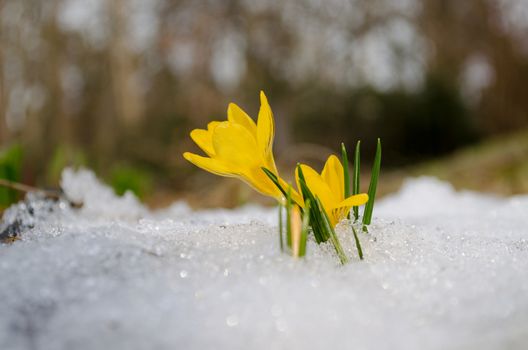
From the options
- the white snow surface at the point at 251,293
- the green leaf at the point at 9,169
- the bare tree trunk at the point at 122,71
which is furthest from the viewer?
the bare tree trunk at the point at 122,71

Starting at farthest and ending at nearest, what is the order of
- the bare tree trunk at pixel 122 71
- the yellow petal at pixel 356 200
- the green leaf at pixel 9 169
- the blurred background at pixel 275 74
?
the bare tree trunk at pixel 122 71, the blurred background at pixel 275 74, the green leaf at pixel 9 169, the yellow petal at pixel 356 200

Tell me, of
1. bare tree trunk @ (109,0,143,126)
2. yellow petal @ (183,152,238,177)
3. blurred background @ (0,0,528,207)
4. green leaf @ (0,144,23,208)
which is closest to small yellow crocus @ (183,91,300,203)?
yellow petal @ (183,152,238,177)

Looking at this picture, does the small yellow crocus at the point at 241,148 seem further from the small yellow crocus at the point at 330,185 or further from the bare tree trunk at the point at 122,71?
the bare tree trunk at the point at 122,71

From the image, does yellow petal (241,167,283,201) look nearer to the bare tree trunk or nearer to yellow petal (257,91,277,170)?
yellow petal (257,91,277,170)

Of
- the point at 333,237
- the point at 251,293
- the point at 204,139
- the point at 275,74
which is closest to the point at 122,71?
the point at 275,74

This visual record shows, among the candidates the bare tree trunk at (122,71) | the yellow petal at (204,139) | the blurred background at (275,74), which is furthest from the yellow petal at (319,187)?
the bare tree trunk at (122,71)

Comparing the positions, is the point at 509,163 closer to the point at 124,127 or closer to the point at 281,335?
the point at 281,335

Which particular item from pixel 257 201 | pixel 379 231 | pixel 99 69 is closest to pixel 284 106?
pixel 99 69

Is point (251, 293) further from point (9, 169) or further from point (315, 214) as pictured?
point (9, 169)
